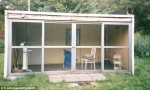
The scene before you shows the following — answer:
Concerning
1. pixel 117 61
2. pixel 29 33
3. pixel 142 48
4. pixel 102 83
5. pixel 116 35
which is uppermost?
pixel 29 33

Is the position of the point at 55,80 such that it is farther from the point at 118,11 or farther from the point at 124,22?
the point at 118,11

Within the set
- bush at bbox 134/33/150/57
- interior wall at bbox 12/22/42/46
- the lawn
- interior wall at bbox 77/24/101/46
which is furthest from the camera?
bush at bbox 134/33/150/57

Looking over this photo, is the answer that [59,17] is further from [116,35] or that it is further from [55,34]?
[116,35]

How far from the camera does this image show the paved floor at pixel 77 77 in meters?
7.98

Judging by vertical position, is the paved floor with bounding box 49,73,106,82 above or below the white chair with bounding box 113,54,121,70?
below

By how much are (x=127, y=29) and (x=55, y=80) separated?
4.17 meters

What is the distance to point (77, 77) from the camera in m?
8.42

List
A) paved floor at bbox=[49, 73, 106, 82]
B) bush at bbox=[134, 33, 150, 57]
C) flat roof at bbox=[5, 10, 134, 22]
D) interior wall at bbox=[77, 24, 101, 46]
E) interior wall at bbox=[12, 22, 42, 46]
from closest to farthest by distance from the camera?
paved floor at bbox=[49, 73, 106, 82] < flat roof at bbox=[5, 10, 134, 22] < interior wall at bbox=[12, 22, 42, 46] < interior wall at bbox=[77, 24, 101, 46] < bush at bbox=[134, 33, 150, 57]

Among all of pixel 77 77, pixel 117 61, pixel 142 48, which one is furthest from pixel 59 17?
pixel 142 48

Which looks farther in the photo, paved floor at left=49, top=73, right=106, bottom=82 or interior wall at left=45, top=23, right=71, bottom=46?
interior wall at left=45, top=23, right=71, bottom=46

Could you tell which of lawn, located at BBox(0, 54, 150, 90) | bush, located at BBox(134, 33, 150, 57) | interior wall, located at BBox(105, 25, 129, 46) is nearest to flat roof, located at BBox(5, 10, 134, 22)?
interior wall, located at BBox(105, 25, 129, 46)

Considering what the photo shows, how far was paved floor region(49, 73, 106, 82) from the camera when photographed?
26.2 feet

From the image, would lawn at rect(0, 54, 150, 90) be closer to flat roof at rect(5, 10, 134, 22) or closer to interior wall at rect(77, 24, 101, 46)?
flat roof at rect(5, 10, 134, 22)

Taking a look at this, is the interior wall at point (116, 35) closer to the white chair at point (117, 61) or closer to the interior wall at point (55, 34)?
the white chair at point (117, 61)
